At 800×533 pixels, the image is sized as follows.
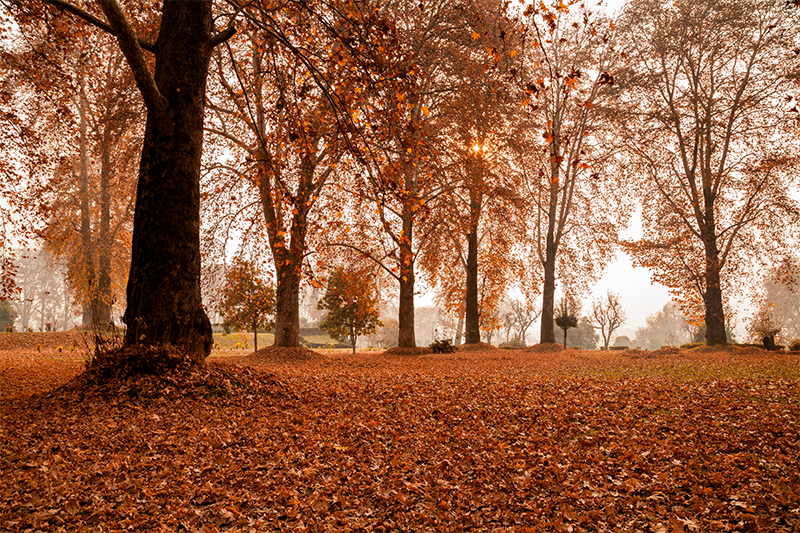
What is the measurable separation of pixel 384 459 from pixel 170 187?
402 centimetres

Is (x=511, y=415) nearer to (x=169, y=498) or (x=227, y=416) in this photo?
(x=227, y=416)

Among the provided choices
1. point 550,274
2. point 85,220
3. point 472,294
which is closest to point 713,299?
point 550,274

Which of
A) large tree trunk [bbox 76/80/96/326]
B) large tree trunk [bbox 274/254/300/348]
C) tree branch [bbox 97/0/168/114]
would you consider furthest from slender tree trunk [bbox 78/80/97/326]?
tree branch [bbox 97/0/168/114]

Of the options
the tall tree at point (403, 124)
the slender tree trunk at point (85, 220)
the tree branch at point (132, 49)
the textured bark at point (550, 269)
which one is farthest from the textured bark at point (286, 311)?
the textured bark at point (550, 269)

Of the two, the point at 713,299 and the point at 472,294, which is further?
the point at 472,294

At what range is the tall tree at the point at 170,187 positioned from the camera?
4734mm

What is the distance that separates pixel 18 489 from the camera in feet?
8.82

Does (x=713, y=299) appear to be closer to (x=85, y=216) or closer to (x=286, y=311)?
(x=286, y=311)

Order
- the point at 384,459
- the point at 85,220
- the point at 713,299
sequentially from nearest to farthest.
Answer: the point at 384,459 < the point at 713,299 < the point at 85,220

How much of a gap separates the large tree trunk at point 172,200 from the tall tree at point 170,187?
11 mm

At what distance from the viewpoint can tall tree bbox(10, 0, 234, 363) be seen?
15.5ft

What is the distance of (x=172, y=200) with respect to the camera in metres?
4.86

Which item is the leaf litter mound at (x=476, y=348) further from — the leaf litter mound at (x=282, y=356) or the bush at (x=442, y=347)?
the leaf litter mound at (x=282, y=356)

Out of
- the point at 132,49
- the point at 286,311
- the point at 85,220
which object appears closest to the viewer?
the point at 132,49
